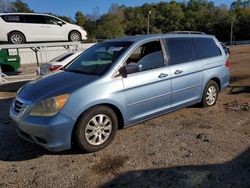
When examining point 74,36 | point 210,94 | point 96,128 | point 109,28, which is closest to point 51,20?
point 74,36

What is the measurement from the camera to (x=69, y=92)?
13.5 ft

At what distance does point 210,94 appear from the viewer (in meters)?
6.35

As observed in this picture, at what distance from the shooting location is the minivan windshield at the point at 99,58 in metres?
4.70

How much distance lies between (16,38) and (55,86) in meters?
8.38

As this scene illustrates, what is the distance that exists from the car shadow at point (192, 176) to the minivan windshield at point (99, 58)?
1701 millimetres

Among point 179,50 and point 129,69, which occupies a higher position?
point 179,50

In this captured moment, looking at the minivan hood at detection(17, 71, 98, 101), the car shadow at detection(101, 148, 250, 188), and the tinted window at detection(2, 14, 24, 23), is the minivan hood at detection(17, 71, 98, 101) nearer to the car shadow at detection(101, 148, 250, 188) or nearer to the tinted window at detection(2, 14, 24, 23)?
the car shadow at detection(101, 148, 250, 188)

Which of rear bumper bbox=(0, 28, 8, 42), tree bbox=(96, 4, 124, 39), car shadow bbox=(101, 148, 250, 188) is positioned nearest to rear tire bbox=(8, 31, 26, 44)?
rear bumper bbox=(0, 28, 8, 42)

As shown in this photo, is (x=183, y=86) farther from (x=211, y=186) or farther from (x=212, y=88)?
(x=211, y=186)

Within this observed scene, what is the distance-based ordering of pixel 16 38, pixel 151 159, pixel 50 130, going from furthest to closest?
1. pixel 16 38
2. pixel 151 159
3. pixel 50 130

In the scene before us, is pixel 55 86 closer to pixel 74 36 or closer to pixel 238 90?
pixel 238 90

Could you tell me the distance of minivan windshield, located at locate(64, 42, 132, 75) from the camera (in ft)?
15.4

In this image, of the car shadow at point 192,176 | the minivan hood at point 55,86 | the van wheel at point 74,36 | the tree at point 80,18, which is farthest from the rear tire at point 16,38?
the tree at point 80,18

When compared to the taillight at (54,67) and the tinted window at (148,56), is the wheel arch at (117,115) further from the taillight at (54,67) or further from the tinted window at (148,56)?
the taillight at (54,67)
